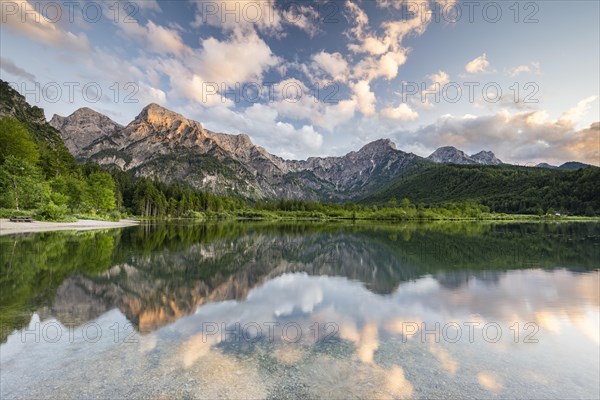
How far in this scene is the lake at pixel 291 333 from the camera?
7.05 metres

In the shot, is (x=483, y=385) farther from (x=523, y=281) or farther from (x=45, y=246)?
(x=45, y=246)

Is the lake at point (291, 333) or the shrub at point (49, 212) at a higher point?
the shrub at point (49, 212)

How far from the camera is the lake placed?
705cm

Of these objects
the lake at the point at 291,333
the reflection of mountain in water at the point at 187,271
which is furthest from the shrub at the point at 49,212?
the lake at the point at 291,333

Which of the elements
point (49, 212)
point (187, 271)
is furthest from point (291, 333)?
point (49, 212)

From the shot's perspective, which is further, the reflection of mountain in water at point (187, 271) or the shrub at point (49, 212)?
the shrub at point (49, 212)

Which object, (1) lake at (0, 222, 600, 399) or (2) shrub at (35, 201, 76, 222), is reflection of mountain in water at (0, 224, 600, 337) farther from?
(2) shrub at (35, 201, 76, 222)

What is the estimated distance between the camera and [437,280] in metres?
19.2

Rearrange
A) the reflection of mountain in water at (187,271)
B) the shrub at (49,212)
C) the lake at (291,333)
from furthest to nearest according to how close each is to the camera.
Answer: the shrub at (49,212), the reflection of mountain in water at (187,271), the lake at (291,333)

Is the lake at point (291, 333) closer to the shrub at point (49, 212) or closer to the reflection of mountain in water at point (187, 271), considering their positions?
the reflection of mountain in water at point (187, 271)

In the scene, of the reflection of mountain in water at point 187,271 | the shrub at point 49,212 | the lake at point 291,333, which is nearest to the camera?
the lake at point 291,333

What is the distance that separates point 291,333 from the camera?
1057 centimetres

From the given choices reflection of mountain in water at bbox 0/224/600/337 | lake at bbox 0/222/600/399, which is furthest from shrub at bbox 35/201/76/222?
lake at bbox 0/222/600/399

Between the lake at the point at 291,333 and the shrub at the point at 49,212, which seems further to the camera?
the shrub at the point at 49,212
